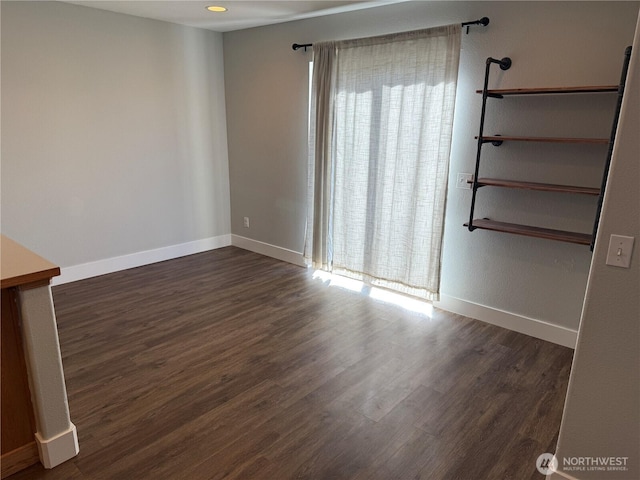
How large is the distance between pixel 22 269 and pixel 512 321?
10.3 feet

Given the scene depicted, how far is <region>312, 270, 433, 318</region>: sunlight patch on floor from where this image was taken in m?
3.69

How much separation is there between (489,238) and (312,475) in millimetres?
2190

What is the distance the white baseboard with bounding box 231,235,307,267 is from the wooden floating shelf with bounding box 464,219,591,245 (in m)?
2.09

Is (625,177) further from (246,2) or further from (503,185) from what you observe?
(246,2)

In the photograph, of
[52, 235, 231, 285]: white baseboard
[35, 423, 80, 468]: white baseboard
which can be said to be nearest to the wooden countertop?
[35, 423, 80, 468]: white baseboard

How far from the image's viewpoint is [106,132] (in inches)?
164

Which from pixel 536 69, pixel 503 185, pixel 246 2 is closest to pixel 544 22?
pixel 536 69

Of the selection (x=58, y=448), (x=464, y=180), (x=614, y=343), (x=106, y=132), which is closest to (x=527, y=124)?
(x=464, y=180)

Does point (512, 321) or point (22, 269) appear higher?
point (22, 269)

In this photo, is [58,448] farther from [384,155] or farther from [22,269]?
[384,155]

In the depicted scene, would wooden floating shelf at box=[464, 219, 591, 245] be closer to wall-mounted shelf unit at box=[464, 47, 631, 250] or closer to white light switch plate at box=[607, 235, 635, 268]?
wall-mounted shelf unit at box=[464, 47, 631, 250]

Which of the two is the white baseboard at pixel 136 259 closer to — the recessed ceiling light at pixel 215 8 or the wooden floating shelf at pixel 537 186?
the recessed ceiling light at pixel 215 8

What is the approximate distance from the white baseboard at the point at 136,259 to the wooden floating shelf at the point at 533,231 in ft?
10.6

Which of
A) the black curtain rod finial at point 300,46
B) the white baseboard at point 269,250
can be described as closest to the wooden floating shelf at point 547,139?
the black curtain rod finial at point 300,46
